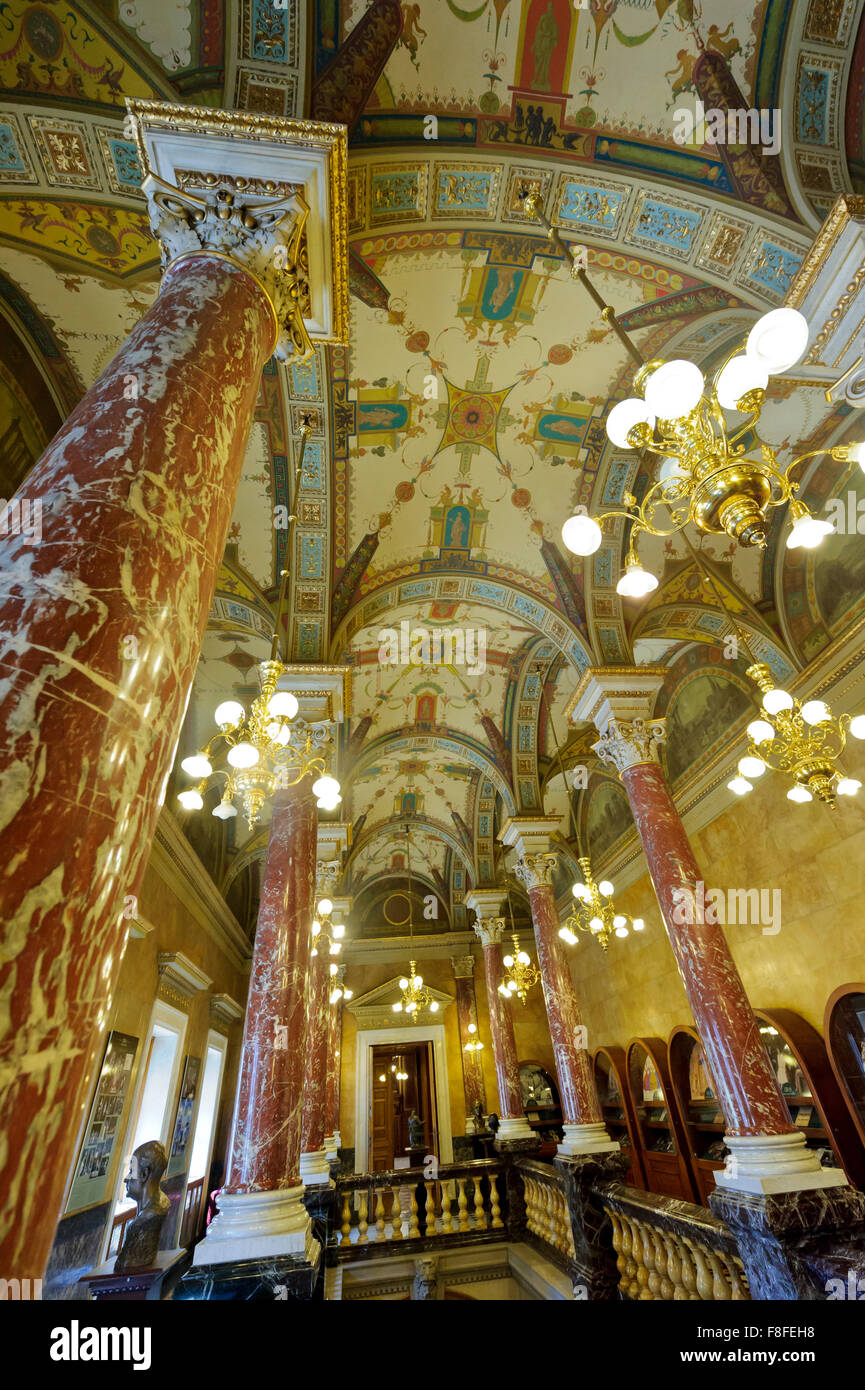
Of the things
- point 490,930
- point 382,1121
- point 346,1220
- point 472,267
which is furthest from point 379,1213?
point 472,267

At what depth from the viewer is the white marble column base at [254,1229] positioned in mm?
3582

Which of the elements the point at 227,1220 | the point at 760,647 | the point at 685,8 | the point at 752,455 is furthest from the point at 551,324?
the point at 227,1220

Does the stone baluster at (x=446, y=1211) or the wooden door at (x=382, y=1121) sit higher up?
the wooden door at (x=382, y=1121)

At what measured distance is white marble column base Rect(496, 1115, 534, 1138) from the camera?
9.09 m

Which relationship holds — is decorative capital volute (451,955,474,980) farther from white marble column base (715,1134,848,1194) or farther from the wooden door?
white marble column base (715,1134,848,1194)

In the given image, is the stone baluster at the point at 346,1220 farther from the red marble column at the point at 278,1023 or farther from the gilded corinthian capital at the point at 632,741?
the gilded corinthian capital at the point at 632,741

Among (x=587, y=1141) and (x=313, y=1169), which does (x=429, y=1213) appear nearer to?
(x=313, y=1169)

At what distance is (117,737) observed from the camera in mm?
1339

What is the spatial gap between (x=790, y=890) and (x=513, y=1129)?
5390mm

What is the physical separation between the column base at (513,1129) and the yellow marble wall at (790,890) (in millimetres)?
2783

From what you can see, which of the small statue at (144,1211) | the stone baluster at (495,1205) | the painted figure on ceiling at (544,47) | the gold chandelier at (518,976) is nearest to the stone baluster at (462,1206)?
the stone baluster at (495,1205)

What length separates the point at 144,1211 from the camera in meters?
4.77

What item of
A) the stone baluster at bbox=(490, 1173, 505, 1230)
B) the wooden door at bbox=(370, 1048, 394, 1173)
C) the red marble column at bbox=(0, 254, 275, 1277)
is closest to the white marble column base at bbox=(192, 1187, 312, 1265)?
the red marble column at bbox=(0, 254, 275, 1277)
